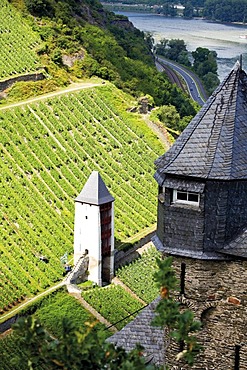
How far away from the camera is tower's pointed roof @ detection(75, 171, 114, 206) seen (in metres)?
27.0

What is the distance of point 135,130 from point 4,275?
58.0 ft

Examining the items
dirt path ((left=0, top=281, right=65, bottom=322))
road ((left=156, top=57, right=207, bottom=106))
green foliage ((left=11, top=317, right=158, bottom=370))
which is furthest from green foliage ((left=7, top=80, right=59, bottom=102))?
road ((left=156, top=57, right=207, bottom=106))

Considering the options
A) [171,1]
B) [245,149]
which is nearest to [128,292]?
[245,149]

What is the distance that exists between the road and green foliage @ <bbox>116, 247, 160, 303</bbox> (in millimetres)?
47892

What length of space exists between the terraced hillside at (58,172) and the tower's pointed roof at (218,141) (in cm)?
1411

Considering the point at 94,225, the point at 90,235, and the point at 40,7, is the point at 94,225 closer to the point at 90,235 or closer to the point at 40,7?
the point at 90,235

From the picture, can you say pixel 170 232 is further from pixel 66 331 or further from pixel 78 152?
pixel 78 152

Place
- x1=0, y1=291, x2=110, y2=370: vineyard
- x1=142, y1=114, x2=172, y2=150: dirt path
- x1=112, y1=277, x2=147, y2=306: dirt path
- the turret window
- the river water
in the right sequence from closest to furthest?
the turret window < x1=0, y1=291, x2=110, y2=370: vineyard < x1=112, y1=277, x2=147, y2=306: dirt path < x1=142, y1=114, x2=172, y2=150: dirt path < the river water

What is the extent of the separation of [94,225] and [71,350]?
60.2ft

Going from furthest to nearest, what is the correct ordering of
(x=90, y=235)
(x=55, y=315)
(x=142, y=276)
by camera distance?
1. (x=142, y=276)
2. (x=90, y=235)
3. (x=55, y=315)

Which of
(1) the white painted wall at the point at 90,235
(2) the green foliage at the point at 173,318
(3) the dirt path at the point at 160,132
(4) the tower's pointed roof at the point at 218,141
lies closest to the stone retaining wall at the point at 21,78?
(3) the dirt path at the point at 160,132

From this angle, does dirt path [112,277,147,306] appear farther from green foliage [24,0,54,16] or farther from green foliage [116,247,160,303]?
green foliage [24,0,54,16]

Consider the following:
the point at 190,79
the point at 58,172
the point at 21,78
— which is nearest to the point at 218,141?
the point at 58,172

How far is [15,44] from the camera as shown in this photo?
160 feet
